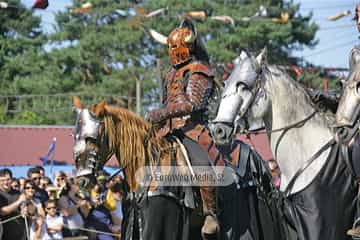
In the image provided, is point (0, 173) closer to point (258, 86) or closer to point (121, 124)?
point (121, 124)

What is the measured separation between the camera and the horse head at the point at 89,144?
343 inches

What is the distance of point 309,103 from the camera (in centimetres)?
898

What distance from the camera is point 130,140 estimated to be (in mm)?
9102

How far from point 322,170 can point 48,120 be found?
34674 mm

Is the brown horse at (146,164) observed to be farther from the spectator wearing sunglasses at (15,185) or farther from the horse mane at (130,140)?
the spectator wearing sunglasses at (15,185)

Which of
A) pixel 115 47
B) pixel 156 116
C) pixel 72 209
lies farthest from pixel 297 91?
pixel 115 47

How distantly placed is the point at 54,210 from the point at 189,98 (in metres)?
4.48

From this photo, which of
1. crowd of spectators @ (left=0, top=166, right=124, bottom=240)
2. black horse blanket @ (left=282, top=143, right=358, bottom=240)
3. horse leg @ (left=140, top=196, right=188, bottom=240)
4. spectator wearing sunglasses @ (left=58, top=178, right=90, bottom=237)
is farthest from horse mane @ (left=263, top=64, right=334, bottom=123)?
spectator wearing sunglasses @ (left=58, top=178, right=90, bottom=237)

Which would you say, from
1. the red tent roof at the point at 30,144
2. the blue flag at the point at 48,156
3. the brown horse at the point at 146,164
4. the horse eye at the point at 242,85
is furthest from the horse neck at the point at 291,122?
the red tent roof at the point at 30,144

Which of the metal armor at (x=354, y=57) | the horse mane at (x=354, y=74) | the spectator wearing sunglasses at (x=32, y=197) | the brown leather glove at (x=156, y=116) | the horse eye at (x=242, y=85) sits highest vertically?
the metal armor at (x=354, y=57)

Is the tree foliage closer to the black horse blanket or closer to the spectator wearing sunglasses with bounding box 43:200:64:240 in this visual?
the spectator wearing sunglasses with bounding box 43:200:64:240

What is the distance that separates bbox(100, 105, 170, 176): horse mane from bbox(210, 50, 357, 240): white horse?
2.30 feet

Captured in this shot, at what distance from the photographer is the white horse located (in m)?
8.57

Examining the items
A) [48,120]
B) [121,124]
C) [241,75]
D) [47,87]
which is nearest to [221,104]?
[241,75]
